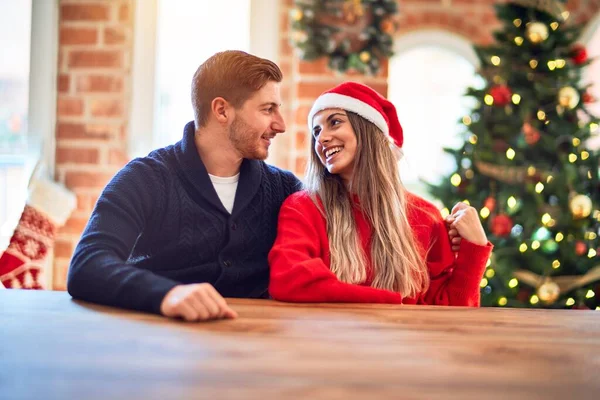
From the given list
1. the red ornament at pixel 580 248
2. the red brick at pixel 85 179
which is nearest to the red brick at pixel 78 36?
the red brick at pixel 85 179

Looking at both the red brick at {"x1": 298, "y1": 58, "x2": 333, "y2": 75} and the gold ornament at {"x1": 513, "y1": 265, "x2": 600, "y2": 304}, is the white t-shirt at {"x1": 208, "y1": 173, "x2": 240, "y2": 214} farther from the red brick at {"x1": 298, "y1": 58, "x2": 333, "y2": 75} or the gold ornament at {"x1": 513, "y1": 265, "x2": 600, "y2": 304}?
the gold ornament at {"x1": 513, "y1": 265, "x2": 600, "y2": 304}

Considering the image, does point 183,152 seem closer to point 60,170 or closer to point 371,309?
point 371,309

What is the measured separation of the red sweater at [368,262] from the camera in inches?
64.9

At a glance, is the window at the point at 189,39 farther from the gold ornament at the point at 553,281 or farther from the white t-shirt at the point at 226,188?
the gold ornament at the point at 553,281

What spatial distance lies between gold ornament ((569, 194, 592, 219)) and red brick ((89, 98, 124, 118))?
211 centimetres

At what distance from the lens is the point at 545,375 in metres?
0.95

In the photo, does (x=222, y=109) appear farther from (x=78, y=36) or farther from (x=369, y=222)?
(x=78, y=36)

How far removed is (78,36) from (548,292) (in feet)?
8.07

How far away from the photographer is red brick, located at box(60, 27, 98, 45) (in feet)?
10.3

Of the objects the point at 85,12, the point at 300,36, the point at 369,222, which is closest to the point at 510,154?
the point at 300,36

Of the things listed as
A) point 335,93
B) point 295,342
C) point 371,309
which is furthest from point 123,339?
point 335,93

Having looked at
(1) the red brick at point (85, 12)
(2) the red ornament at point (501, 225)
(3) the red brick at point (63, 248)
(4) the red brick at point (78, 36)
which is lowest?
(3) the red brick at point (63, 248)

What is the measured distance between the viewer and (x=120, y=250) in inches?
63.5

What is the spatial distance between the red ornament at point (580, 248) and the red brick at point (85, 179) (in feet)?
7.10
